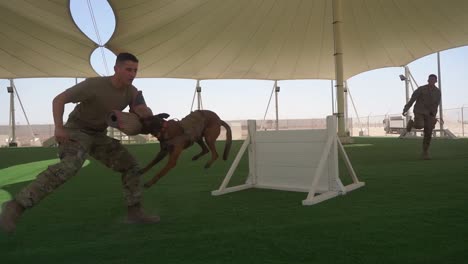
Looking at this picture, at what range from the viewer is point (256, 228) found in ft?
8.03

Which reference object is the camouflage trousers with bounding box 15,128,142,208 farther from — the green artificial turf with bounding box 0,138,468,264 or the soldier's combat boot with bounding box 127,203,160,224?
the green artificial turf with bounding box 0,138,468,264

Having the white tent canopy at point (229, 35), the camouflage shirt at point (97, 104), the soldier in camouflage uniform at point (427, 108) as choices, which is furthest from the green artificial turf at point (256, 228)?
the white tent canopy at point (229, 35)

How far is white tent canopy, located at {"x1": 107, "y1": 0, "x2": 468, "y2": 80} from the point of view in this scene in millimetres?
13445

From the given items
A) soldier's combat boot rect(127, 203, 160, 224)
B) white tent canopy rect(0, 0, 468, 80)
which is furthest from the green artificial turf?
white tent canopy rect(0, 0, 468, 80)

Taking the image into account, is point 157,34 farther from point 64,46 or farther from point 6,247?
point 6,247

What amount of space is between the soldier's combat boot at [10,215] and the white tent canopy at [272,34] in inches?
372

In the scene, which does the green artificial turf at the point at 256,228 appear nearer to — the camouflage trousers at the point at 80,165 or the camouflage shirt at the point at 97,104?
the camouflage trousers at the point at 80,165

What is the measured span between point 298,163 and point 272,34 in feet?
44.0

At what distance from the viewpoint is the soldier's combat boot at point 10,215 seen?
222 cm

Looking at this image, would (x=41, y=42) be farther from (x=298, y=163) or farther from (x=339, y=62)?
(x=298, y=163)

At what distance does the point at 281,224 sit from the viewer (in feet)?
8.30

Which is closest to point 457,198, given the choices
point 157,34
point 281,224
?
point 281,224

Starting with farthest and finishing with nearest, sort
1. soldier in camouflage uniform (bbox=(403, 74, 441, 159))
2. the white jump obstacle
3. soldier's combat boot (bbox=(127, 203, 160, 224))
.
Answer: soldier in camouflage uniform (bbox=(403, 74, 441, 159))
the white jump obstacle
soldier's combat boot (bbox=(127, 203, 160, 224))

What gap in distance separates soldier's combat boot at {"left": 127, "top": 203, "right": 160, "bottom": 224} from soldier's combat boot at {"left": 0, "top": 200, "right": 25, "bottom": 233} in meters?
0.76
